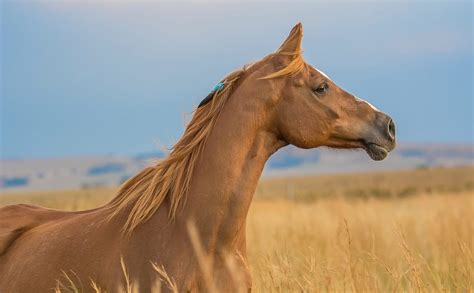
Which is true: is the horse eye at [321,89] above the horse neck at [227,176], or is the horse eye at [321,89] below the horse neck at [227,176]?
above

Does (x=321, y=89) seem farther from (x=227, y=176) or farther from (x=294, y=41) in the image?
(x=227, y=176)

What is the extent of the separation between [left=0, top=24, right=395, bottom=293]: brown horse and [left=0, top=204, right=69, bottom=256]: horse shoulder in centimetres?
125

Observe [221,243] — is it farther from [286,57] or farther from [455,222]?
[455,222]

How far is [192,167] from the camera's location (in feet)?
15.7

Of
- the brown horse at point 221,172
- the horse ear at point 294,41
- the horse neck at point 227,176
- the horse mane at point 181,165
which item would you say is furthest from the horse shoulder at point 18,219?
the horse ear at point 294,41

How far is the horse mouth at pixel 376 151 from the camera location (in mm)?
4895

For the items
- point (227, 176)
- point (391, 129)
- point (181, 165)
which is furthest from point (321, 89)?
point (181, 165)

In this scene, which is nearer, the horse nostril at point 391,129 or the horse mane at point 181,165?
the horse mane at point 181,165

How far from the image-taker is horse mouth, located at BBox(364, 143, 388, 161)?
4.89 m

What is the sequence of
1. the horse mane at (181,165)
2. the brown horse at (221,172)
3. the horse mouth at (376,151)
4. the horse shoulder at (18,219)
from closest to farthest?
the brown horse at (221,172), the horse mane at (181,165), the horse mouth at (376,151), the horse shoulder at (18,219)

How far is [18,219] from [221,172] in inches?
99.7

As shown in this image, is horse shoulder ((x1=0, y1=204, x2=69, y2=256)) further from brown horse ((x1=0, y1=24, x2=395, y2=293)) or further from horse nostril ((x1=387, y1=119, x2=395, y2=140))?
horse nostril ((x1=387, y1=119, x2=395, y2=140))

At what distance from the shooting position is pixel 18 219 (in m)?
6.45

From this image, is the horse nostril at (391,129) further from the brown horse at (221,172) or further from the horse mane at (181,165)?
the horse mane at (181,165)
